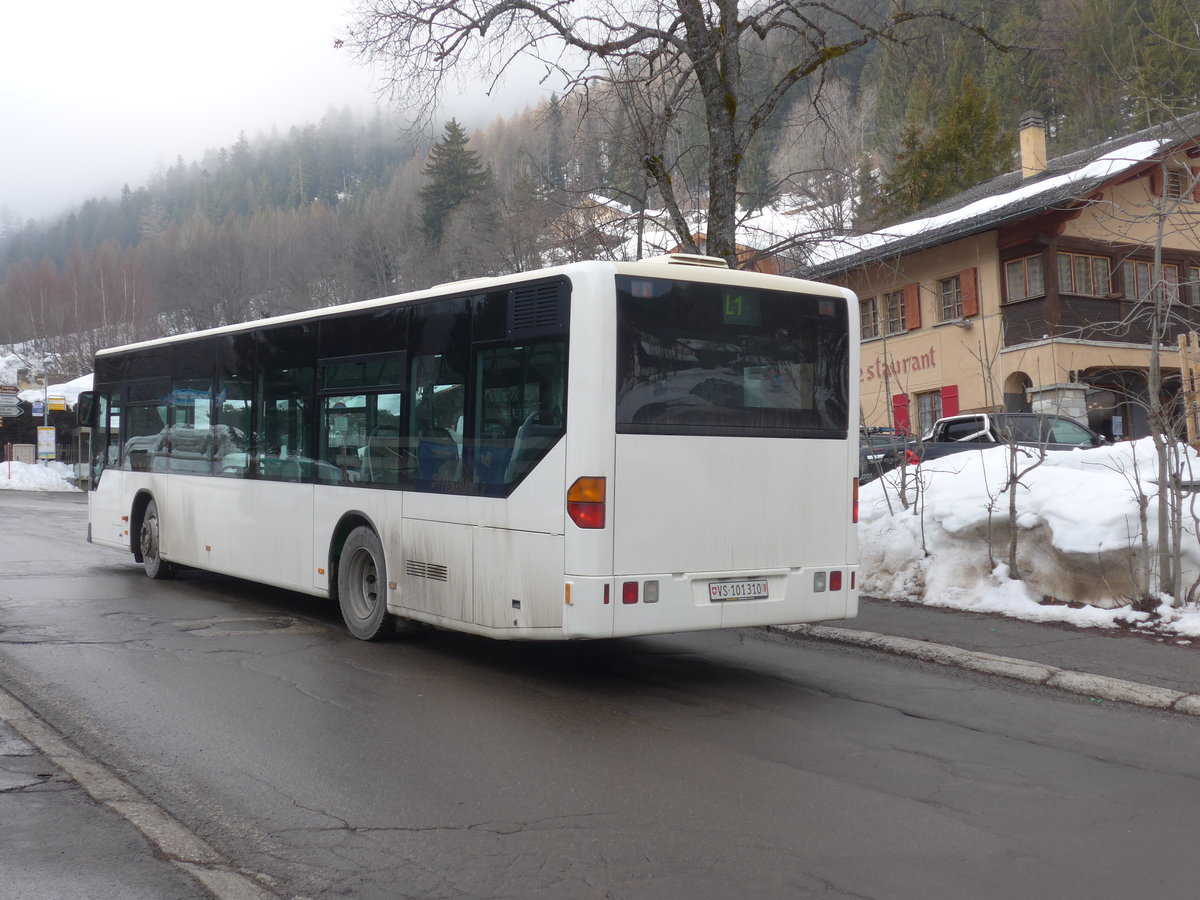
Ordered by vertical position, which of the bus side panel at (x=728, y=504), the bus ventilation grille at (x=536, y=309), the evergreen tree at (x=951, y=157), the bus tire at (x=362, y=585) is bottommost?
the bus tire at (x=362, y=585)

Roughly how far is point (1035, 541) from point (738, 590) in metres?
4.29

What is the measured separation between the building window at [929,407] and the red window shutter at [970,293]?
255cm

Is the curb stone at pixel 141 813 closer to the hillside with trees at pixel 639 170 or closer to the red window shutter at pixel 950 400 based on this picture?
the hillside with trees at pixel 639 170

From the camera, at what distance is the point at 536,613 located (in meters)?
7.23

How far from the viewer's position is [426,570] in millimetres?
8336

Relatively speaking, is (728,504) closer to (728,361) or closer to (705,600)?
(705,600)

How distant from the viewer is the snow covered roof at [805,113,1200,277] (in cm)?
1625

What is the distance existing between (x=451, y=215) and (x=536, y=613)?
61210 millimetres

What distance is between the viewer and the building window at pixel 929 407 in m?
32.7

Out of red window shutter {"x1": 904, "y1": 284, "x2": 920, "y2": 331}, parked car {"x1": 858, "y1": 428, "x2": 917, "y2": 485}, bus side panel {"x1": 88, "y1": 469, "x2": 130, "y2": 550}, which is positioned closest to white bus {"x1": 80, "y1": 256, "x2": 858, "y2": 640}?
bus side panel {"x1": 88, "y1": 469, "x2": 130, "y2": 550}

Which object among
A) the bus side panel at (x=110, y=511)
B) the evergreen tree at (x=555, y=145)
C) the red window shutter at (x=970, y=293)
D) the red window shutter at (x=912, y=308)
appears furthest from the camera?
the red window shutter at (x=912, y=308)

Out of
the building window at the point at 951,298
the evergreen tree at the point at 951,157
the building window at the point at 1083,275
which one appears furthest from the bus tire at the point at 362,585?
the evergreen tree at the point at 951,157

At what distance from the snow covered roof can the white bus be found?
758 centimetres

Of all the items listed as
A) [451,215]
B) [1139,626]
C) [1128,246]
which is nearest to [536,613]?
→ [1139,626]
